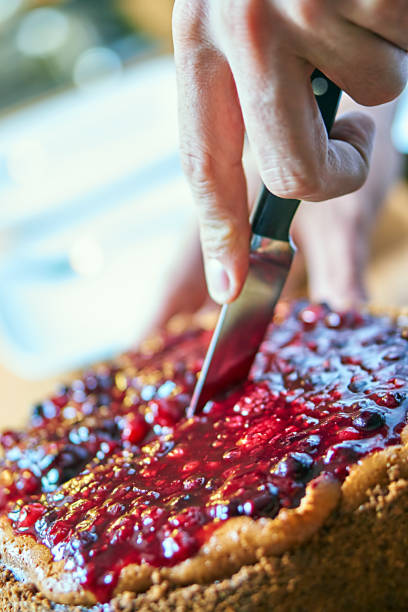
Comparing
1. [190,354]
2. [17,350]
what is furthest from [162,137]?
[190,354]

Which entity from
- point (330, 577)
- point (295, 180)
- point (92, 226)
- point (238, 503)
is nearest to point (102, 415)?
point (238, 503)

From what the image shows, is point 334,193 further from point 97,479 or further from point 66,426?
point 66,426

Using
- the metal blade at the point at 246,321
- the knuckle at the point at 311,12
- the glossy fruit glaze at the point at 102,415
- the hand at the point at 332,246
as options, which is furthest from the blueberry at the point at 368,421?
the hand at the point at 332,246

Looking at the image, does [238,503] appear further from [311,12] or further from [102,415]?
[311,12]

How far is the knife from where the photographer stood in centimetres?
113

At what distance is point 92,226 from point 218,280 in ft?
5.86

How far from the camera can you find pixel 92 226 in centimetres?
285

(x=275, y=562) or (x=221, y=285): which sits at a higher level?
(x=221, y=285)

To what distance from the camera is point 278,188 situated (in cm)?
91

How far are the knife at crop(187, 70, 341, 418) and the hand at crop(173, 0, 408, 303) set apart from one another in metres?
0.07

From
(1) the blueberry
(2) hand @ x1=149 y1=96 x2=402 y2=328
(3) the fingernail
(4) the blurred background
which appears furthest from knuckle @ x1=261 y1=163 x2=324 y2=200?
(4) the blurred background

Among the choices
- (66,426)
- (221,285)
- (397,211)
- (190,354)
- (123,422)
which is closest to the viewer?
(221,285)

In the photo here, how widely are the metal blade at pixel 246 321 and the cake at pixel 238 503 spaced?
39 mm

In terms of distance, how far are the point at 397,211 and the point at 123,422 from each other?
195 cm
